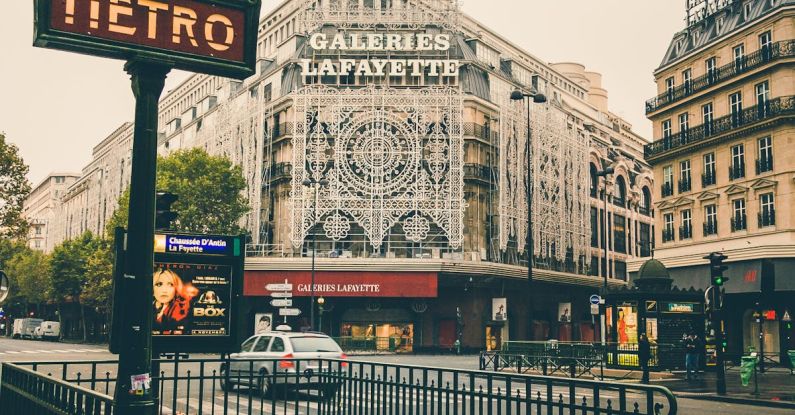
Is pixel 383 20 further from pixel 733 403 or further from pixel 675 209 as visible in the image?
pixel 733 403

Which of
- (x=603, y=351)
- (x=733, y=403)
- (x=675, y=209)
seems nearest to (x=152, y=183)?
(x=733, y=403)

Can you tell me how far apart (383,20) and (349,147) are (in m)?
9.75

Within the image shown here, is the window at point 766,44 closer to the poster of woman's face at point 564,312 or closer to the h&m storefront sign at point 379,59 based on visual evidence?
the h&m storefront sign at point 379,59

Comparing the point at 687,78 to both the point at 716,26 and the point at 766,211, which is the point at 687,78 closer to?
the point at 716,26

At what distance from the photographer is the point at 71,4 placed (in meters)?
6.37

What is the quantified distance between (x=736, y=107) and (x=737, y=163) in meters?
3.01

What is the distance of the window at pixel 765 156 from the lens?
41062 millimetres

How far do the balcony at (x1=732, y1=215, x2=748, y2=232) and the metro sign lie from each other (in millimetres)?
39918

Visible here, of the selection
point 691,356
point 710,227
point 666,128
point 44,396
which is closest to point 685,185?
point 710,227

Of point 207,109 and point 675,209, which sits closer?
point 675,209

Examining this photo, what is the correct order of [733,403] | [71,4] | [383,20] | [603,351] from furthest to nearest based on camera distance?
[383,20] < [603,351] < [733,403] < [71,4]

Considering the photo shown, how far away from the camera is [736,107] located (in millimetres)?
43938

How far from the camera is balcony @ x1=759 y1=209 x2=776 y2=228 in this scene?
40531 mm

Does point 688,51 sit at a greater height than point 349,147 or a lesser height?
greater
